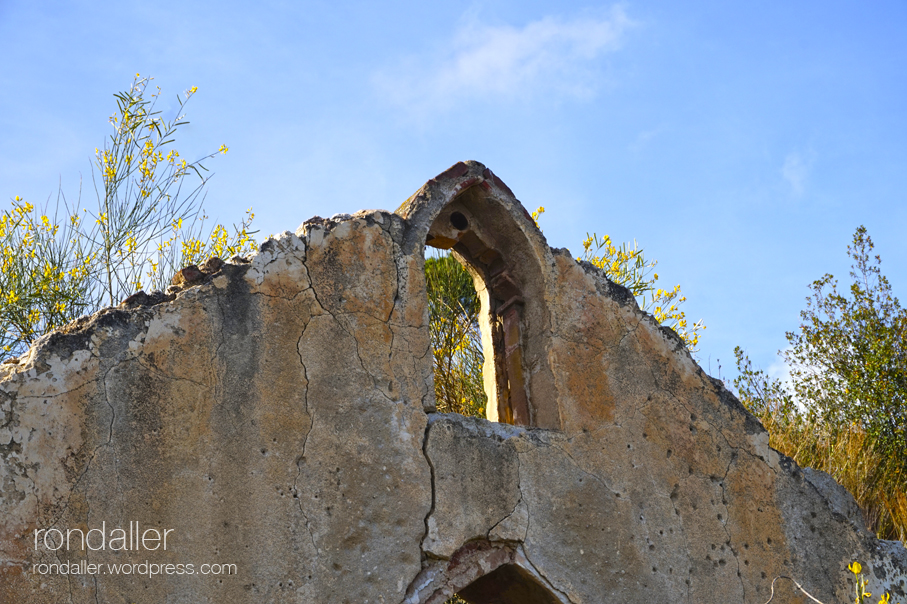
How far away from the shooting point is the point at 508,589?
18.0 ft

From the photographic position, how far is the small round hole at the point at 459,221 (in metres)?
6.05

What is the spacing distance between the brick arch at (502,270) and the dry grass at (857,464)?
4515 millimetres

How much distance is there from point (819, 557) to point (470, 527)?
246 cm

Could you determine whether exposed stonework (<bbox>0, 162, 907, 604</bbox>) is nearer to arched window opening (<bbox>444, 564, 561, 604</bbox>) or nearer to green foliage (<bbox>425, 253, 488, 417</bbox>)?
arched window opening (<bbox>444, 564, 561, 604</bbox>)

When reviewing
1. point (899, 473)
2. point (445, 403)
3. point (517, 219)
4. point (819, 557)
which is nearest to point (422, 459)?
point (517, 219)

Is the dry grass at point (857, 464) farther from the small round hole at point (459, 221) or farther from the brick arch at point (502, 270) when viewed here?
the small round hole at point (459, 221)

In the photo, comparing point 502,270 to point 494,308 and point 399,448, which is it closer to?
point 494,308

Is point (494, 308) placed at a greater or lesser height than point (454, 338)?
lesser

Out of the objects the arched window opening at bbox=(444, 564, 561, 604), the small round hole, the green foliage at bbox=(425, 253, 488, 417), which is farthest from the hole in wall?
the green foliage at bbox=(425, 253, 488, 417)

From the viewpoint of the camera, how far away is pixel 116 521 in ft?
14.3

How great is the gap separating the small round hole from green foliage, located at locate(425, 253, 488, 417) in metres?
3.88

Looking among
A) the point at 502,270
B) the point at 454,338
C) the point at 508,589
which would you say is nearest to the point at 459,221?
the point at 502,270

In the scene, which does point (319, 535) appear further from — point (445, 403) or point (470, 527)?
point (445, 403)

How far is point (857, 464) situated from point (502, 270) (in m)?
6.23
